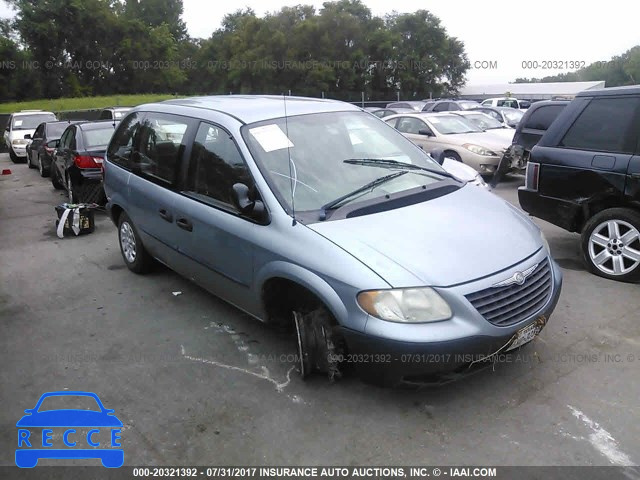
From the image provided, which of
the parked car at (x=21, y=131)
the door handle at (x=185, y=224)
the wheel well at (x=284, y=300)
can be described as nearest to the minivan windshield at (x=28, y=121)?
the parked car at (x=21, y=131)

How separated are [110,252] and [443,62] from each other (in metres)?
51.9

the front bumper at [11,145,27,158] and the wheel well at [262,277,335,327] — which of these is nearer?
the wheel well at [262,277,335,327]

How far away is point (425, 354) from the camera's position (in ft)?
9.55

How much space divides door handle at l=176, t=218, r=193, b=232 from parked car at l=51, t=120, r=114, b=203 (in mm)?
5358

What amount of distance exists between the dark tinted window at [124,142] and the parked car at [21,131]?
15307 mm

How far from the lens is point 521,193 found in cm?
593

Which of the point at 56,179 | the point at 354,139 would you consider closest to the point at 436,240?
the point at 354,139

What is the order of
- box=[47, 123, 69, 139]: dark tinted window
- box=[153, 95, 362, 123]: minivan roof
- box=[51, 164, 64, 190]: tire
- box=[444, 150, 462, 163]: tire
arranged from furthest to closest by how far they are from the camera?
box=[47, 123, 69, 139]: dark tinted window, box=[51, 164, 64, 190]: tire, box=[444, 150, 462, 163]: tire, box=[153, 95, 362, 123]: minivan roof

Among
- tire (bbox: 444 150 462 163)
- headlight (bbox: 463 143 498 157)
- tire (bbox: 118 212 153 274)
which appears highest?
headlight (bbox: 463 143 498 157)

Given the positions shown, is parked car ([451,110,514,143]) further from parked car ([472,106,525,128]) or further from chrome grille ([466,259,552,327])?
chrome grille ([466,259,552,327])

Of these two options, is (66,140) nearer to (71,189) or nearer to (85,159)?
(71,189)

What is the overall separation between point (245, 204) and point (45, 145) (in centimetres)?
1224

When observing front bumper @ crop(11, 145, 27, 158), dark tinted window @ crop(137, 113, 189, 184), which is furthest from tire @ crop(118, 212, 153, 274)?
front bumper @ crop(11, 145, 27, 158)

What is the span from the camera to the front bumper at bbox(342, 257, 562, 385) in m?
2.92
